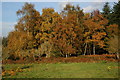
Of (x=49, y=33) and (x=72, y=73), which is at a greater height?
(x=49, y=33)

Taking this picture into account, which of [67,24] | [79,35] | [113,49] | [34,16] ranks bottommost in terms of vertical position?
[113,49]

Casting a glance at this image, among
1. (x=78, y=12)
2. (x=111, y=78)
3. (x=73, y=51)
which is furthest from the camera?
(x=78, y=12)

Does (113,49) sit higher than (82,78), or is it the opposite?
(113,49)

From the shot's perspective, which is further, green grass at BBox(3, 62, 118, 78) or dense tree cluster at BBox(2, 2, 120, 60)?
dense tree cluster at BBox(2, 2, 120, 60)

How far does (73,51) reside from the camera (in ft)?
72.6

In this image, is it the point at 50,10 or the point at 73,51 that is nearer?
the point at 73,51

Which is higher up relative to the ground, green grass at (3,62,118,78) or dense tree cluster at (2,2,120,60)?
dense tree cluster at (2,2,120,60)

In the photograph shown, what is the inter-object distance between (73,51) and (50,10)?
322 inches

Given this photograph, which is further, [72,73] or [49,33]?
[49,33]

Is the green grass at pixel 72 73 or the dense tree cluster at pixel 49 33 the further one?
the dense tree cluster at pixel 49 33

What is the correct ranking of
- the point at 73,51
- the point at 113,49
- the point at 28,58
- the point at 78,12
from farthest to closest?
→ the point at 78,12 < the point at 73,51 < the point at 28,58 < the point at 113,49

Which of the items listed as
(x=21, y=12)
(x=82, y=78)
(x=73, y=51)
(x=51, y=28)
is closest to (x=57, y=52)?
(x=73, y=51)

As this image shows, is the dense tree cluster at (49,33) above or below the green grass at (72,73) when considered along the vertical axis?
above

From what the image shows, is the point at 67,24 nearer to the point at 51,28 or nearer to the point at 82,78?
the point at 51,28
